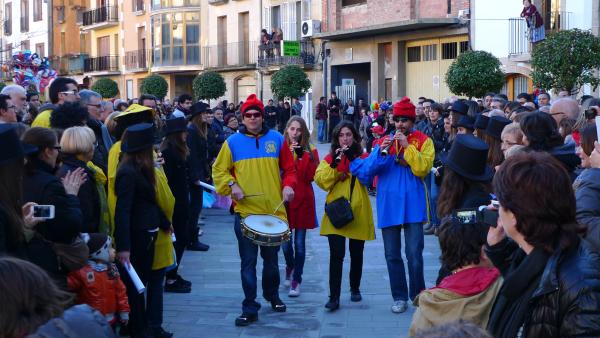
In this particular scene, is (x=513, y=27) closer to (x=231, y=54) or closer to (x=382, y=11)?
(x=382, y=11)

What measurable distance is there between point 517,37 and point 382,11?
7.30 m

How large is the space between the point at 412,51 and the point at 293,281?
2420 centimetres

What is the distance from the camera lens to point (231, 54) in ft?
146

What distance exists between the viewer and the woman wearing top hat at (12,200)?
486 centimetres

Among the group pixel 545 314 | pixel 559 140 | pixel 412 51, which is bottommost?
pixel 545 314

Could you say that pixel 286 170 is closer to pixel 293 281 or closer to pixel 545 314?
pixel 293 281

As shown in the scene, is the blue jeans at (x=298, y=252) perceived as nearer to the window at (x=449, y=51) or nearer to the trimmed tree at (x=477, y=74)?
the trimmed tree at (x=477, y=74)

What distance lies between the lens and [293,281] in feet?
30.6

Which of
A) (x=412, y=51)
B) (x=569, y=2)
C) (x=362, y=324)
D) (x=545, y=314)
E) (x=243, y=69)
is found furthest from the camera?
(x=243, y=69)

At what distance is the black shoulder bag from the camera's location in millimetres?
8470

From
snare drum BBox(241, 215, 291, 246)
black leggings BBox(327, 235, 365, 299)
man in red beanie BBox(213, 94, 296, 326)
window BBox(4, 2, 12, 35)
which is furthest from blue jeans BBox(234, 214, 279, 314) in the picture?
window BBox(4, 2, 12, 35)

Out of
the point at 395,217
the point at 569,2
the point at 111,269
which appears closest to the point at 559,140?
the point at 395,217

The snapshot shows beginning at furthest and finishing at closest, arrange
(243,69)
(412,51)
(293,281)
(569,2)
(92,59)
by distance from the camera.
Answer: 1. (92,59)
2. (243,69)
3. (412,51)
4. (569,2)
5. (293,281)

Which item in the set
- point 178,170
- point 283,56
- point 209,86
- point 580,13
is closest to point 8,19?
point 209,86
